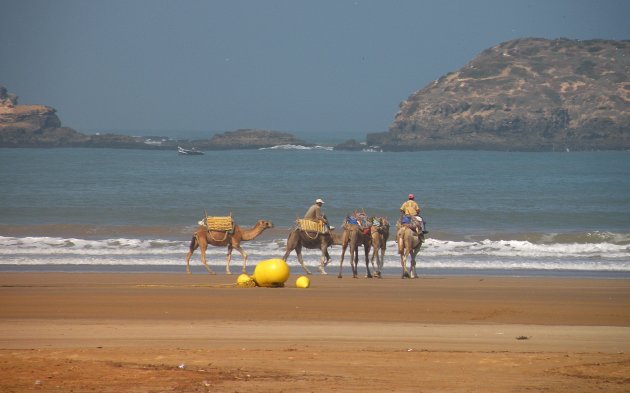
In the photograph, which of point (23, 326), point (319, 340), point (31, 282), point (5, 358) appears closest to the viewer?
point (5, 358)

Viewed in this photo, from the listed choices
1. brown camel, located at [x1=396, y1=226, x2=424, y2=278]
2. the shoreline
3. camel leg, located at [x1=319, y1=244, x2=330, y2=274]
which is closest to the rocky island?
the shoreline

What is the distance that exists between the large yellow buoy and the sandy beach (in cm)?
50

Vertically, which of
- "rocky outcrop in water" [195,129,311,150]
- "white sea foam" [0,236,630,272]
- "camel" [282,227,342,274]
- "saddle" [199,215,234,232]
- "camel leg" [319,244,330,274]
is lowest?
"rocky outcrop in water" [195,129,311,150]

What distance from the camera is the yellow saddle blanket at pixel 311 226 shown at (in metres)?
25.3

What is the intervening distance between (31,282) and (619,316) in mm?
12616

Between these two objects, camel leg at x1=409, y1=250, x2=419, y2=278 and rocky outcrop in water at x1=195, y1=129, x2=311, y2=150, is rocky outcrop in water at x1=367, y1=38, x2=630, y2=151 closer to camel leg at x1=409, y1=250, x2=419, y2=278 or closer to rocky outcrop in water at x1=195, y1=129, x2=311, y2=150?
rocky outcrop in water at x1=195, y1=129, x2=311, y2=150

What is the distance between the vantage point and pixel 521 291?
21.3 m

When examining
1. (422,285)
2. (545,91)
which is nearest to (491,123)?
(545,91)

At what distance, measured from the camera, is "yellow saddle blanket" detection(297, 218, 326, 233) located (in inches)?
997

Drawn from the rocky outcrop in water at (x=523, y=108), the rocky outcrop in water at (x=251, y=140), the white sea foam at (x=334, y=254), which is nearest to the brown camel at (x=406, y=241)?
the white sea foam at (x=334, y=254)

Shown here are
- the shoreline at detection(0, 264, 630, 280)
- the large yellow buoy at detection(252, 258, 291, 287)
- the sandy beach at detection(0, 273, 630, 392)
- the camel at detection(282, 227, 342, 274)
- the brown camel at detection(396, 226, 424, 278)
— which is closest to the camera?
the sandy beach at detection(0, 273, 630, 392)

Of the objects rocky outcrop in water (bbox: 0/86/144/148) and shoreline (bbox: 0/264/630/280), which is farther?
rocky outcrop in water (bbox: 0/86/144/148)

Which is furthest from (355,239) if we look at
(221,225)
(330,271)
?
(221,225)

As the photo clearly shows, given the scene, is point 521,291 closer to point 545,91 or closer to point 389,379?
point 389,379
